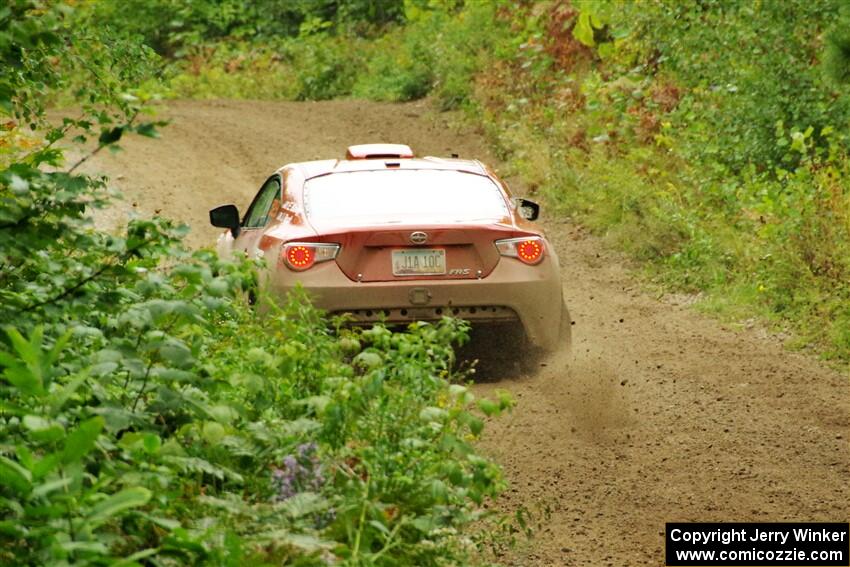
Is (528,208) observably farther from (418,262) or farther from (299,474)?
(299,474)

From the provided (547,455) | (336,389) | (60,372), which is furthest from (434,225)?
(60,372)

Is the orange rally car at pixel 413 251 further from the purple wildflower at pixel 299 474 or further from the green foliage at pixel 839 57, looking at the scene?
the purple wildflower at pixel 299 474

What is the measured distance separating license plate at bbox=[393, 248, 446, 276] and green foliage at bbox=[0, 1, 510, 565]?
3.32 meters

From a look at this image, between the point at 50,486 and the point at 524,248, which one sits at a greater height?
the point at 524,248

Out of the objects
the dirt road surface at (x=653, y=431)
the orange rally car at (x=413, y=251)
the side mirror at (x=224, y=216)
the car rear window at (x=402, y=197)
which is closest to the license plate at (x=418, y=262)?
the orange rally car at (x=413, y=251)

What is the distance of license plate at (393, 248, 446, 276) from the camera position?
32.0ft

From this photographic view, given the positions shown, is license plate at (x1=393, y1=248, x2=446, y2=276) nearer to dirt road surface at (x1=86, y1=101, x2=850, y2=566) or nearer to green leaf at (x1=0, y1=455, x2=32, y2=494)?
dirt road surface at (x1=86, y1=101, x2=850, y2=566)

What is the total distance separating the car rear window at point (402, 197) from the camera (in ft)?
32.7

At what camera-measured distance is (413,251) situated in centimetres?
975

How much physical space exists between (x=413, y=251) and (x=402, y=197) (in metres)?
0.65

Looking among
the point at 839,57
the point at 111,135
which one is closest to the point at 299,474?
the point at 111,135

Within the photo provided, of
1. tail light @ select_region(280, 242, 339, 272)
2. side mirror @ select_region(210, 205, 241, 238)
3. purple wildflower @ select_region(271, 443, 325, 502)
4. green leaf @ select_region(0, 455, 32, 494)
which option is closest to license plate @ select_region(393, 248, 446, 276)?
tail light @ select_region(280, 242, 339, 272)

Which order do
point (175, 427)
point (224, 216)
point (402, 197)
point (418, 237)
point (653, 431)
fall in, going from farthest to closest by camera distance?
1. point (224, 216)
2. point (402, 197)
3. point (418, 237)
4. point (653, 431)
5. point (175, 427)

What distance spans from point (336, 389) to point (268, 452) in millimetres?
518
